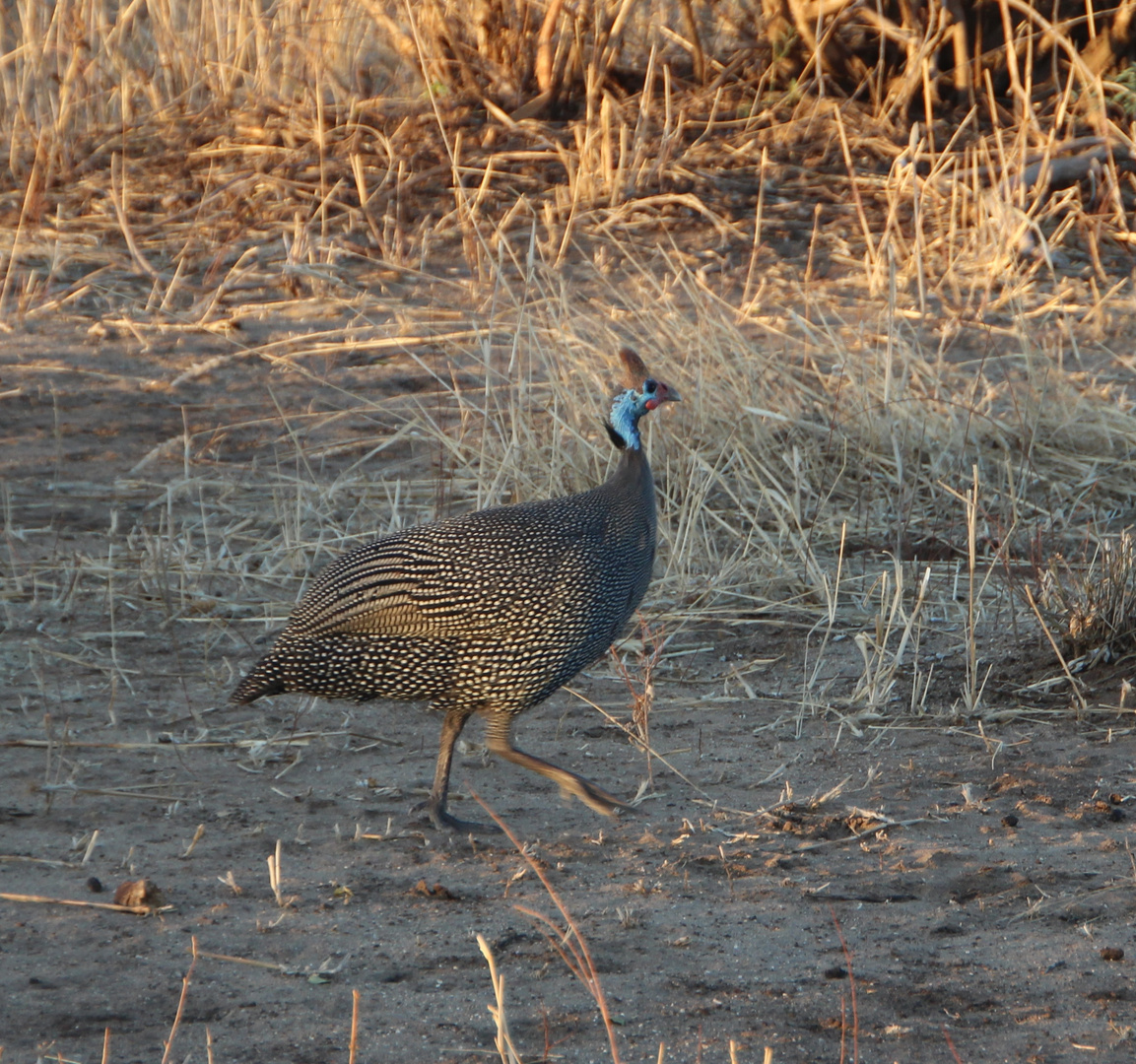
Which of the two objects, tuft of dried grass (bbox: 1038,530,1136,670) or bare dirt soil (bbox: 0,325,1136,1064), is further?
tuft of dried grass (bbox: 1038,530,1136,670)

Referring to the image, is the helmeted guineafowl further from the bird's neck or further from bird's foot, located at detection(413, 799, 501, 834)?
the bird's neck

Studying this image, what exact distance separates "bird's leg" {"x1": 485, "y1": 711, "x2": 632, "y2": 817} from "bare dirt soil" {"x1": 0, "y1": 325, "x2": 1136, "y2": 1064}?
0.19 feet

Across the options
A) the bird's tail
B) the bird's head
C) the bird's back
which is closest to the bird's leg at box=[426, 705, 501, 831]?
the bird's back

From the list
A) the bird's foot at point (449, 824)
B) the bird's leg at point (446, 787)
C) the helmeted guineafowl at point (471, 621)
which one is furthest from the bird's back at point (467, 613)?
the bird's foot at point (449, 824)

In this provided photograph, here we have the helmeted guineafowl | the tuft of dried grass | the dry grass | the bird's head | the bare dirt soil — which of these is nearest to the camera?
the bare dirt soil

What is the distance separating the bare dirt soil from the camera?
243cm

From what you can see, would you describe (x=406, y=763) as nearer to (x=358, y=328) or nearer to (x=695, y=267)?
(x=358, y=328)

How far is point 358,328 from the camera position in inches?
259

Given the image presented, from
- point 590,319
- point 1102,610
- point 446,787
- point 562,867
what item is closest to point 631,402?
point 446,787

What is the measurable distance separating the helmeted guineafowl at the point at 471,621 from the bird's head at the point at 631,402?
0.29 meters

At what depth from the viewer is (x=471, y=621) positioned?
3.25 meters

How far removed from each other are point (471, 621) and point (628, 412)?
0.71 meters

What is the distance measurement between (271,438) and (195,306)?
1.12 metres

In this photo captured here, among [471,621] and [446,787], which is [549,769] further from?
[471,621]
